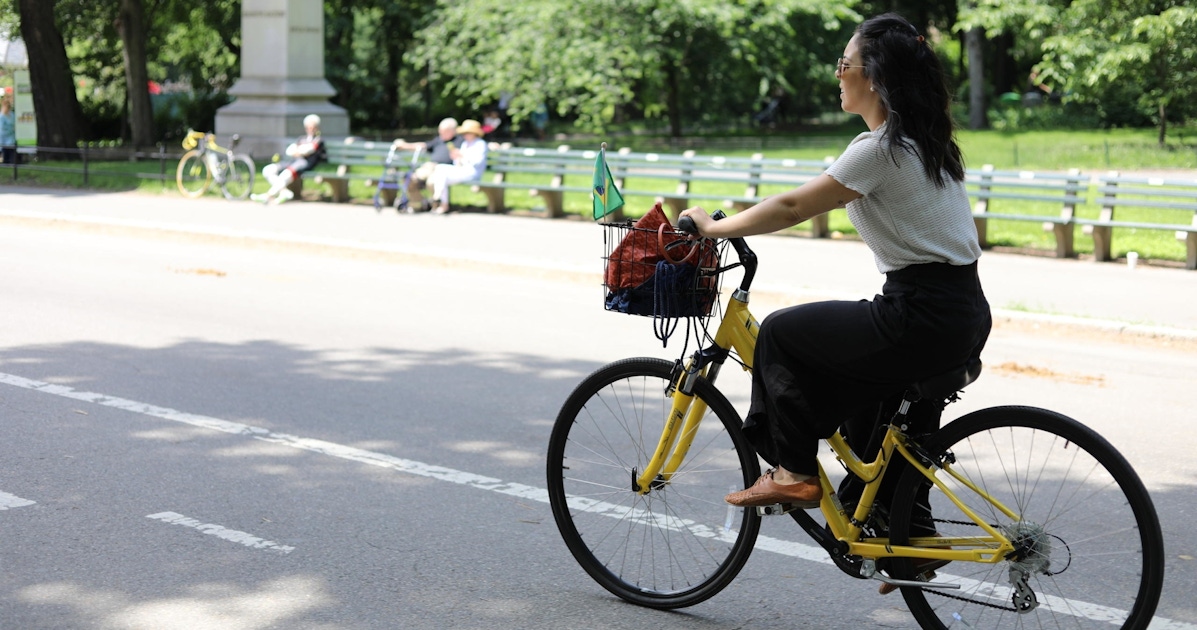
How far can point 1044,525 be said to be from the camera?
3.93 metres

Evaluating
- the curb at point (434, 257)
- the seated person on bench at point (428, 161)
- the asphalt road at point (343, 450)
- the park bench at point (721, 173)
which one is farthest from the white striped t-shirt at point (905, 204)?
the seated person on bench at point (428, 161)

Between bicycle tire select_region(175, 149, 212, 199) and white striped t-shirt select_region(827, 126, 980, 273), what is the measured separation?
17007mm

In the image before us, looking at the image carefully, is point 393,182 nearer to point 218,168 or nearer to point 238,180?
point 238,180

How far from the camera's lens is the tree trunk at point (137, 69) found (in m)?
32.7

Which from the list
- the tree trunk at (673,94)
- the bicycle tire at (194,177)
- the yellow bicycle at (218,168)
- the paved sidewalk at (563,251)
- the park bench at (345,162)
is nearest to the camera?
the paved sidewalk at (563,251)

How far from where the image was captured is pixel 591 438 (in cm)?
454

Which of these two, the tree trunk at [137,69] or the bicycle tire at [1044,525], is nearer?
the bicycle tire at [1044,525]

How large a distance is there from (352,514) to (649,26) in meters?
26.0

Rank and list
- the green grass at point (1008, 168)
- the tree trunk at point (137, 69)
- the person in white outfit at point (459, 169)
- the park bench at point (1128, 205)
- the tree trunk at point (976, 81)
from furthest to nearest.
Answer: the tree trunk at point (976, 81) → the tree trunk at point (137, 69) → the person in white outfit at point (459, 169) → the green grass at point (1008, 168) → the park bench at point (1128, 205)

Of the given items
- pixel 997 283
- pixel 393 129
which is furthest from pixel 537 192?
pixel 393 129

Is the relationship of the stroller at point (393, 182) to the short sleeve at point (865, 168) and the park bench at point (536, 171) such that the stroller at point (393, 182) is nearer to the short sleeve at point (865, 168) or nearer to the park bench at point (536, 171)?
the park bench at point (536, 171)

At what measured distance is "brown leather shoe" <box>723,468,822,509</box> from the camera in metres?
3.88

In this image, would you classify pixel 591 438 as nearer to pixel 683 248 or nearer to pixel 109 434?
pixel 683 248

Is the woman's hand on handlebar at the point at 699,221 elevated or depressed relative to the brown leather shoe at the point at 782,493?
elevated
